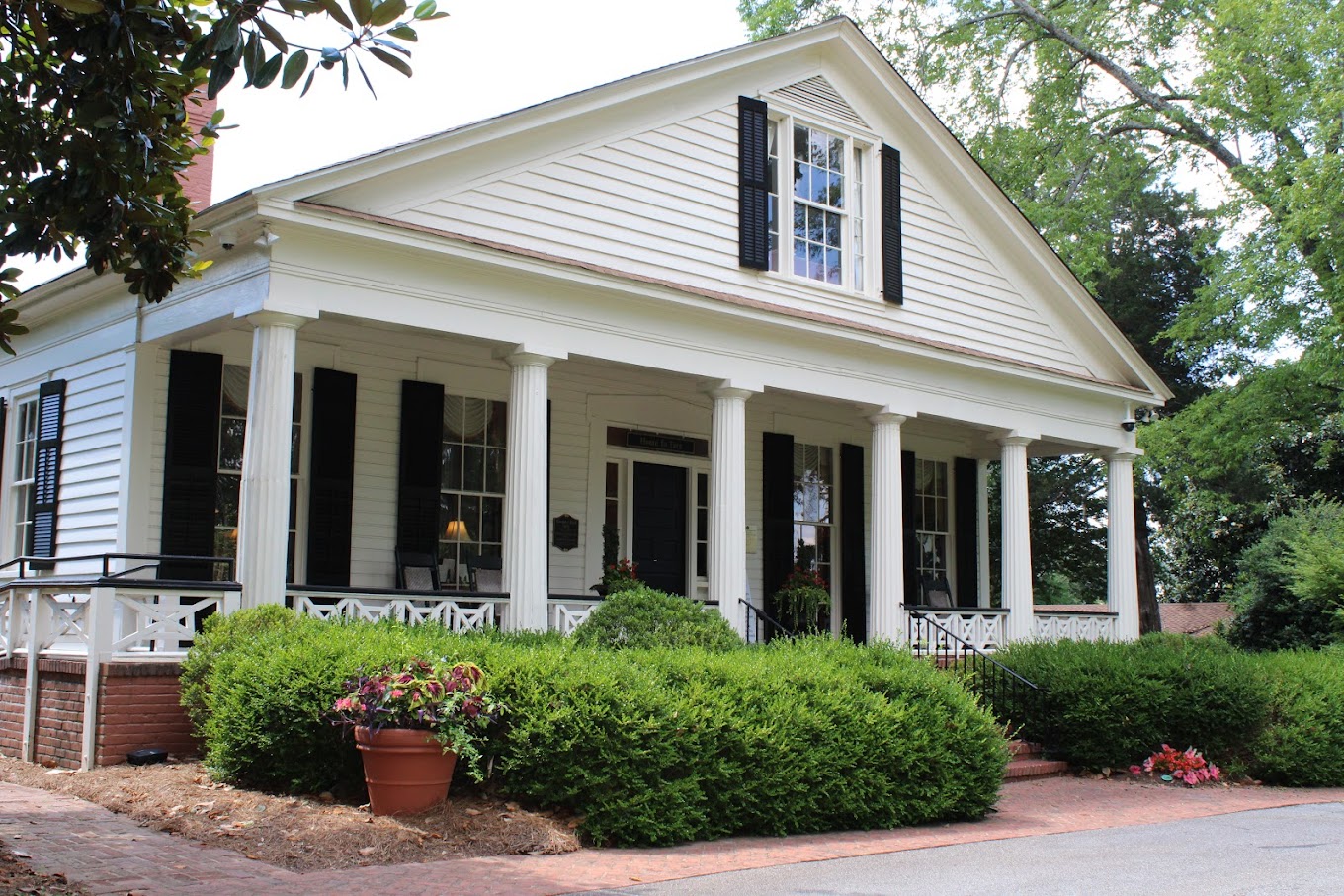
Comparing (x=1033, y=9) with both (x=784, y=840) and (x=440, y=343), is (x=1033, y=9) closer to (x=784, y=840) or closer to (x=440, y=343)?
(x=440, y=343)

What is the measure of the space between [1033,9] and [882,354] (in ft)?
55.1

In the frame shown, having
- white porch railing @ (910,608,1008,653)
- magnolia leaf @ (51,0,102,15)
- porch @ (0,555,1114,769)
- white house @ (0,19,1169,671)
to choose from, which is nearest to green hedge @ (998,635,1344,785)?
white porch railing @ (910,608,1008,653)

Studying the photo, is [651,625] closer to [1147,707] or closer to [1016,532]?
[1147,707]

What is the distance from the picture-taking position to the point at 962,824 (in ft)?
33.7

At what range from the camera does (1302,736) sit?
542 inches

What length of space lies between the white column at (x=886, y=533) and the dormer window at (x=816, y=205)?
1.94 metres

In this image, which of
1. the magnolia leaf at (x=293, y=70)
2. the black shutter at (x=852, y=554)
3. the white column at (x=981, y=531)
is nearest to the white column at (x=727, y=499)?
the black shutter at (x=852, y=554)

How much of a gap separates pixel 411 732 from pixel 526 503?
15.3ft

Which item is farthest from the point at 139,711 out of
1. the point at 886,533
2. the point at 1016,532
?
the point at 1016,532

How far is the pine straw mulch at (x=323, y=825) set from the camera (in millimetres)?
7766

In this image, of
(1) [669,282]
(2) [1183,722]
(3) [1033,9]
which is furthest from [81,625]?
(3) [1033,9]

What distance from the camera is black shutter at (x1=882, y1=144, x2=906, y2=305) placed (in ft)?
55.4

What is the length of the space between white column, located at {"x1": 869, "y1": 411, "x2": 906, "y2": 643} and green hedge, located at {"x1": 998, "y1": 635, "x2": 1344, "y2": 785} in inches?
93.1

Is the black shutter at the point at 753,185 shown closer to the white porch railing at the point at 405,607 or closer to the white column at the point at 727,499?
the white column at the point at 727,499
